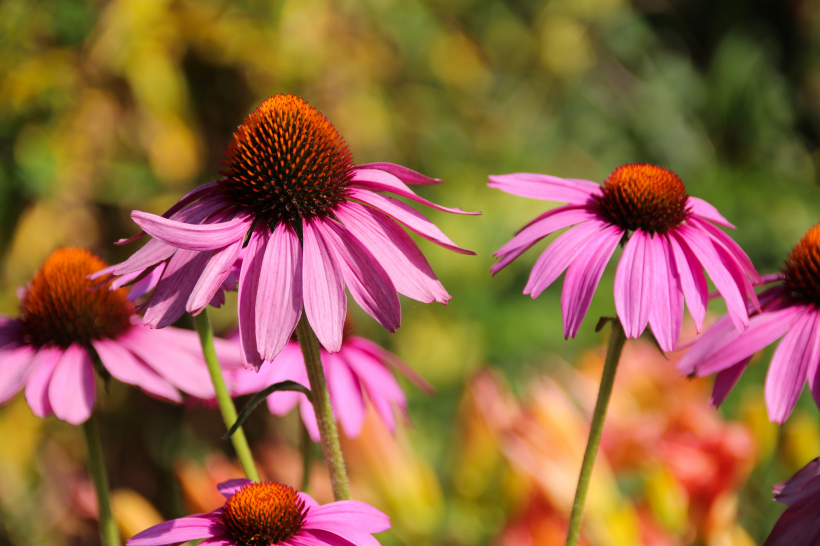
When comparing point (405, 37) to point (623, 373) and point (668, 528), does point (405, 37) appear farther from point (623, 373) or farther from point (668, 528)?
point (668, 528)

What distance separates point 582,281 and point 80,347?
1.15 ft

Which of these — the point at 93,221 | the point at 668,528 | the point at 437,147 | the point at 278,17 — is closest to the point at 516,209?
the point at 437,147

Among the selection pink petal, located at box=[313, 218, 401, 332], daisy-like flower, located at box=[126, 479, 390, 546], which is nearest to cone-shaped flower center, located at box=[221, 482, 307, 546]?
daisy-like flower, located at box=[126, 479, 390, 546]

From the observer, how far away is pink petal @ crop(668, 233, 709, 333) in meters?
0.36

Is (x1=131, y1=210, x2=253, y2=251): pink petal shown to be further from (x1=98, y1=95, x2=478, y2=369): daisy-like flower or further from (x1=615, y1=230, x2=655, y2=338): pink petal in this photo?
(x1=615, y1=230, x2=655, y2=338): pink petal

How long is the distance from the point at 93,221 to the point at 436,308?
97cm

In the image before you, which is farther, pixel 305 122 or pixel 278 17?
pixel 278 17

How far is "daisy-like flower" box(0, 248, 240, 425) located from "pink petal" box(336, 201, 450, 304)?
167mm

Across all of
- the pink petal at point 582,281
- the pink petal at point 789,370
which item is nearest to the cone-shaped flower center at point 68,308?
the pink petal at point 582,281

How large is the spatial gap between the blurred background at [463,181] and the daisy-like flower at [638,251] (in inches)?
9.8

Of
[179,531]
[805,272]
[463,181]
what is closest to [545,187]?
[805,272]

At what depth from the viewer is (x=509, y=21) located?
3109 millimetres

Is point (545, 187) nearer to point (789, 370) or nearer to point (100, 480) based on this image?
point (789, 370)

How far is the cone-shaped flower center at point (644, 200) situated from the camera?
41 centimetres
